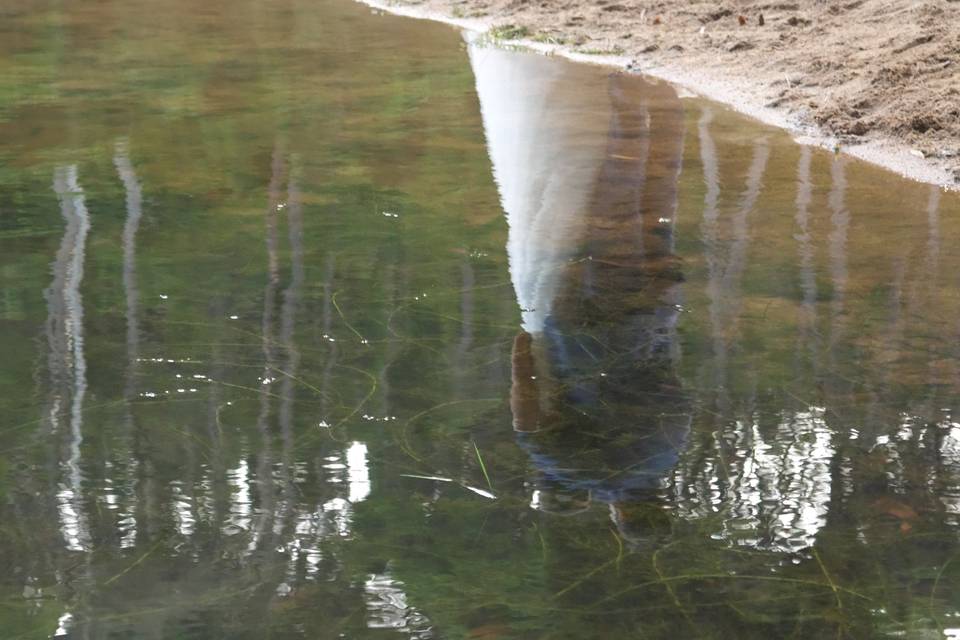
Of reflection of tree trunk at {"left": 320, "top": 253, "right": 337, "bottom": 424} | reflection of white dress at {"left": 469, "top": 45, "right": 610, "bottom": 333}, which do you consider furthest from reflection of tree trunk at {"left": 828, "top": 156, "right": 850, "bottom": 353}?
reflection of tree trunk at {"left": 320, "top": 253, "right": 337, "bottom": 424}

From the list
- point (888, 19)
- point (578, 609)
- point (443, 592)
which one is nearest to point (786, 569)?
point (578, 609)

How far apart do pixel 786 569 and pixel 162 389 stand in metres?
2.12

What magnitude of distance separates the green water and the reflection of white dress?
4 centimetres

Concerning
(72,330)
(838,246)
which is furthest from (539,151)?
(72,330)

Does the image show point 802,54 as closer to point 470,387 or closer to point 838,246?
point 838,246

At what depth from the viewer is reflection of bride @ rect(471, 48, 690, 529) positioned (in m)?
3.98

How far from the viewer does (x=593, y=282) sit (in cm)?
556

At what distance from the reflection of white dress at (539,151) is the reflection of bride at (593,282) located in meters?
0.01

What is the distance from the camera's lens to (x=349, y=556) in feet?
11.0

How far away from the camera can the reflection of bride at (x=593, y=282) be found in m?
3.98

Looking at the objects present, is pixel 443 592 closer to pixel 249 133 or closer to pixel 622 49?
pixel 249 133

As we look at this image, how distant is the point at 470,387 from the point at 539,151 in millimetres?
3833

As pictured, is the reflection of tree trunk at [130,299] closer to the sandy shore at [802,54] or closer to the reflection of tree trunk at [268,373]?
the reflection of tree trunk at [268,373]

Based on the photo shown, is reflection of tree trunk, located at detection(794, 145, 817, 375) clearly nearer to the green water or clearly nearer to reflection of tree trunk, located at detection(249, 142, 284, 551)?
the green water
